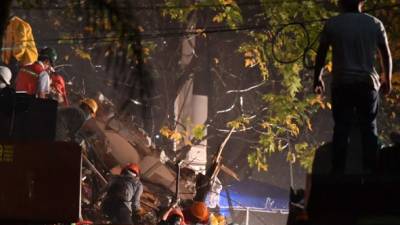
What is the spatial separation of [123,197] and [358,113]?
32.6 ft

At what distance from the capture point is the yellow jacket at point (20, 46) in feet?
57.3

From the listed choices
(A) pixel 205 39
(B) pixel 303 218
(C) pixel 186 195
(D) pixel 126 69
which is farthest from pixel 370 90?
(A) pixel 205 39

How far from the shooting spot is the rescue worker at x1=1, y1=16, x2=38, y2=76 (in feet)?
57.4

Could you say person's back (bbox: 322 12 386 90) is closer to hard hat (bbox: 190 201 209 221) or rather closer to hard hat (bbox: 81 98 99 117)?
hard hat (bbox: 190 201 209 221)

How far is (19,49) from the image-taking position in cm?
1797

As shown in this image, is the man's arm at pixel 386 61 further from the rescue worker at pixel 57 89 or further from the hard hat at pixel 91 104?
the hard hat at pixel 91 104

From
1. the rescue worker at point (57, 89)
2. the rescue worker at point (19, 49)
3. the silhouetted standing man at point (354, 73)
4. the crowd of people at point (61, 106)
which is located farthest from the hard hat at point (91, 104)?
the silhouetted standing man at point (354, 73)

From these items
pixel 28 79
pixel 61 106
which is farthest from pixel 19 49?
pixel 61 106

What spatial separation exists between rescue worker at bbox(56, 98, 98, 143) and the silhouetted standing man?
10244mm

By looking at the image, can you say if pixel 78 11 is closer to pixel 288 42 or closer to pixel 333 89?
pixel 333 89

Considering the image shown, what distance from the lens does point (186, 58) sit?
2289 centimetres

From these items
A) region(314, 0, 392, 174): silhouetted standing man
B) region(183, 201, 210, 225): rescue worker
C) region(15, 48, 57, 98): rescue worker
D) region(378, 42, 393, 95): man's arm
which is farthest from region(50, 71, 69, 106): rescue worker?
region(378, 42, 393, 95): man's arm

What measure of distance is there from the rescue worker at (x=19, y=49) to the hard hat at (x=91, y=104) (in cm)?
205

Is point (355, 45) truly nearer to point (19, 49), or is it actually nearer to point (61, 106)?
point (19, 49)
